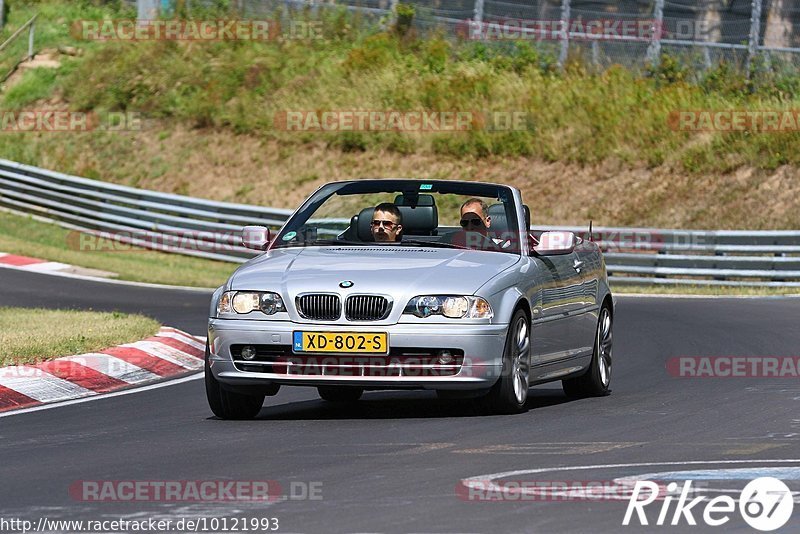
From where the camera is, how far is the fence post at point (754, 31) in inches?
1222

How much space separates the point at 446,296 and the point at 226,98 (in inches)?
1128

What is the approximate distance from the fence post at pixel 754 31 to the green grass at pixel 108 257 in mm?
11152

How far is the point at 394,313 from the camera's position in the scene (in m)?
9.29

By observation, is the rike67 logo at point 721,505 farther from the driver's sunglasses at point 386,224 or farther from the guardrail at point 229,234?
the guardrail at point 229,234

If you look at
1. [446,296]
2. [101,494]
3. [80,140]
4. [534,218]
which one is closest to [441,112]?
[534,218]

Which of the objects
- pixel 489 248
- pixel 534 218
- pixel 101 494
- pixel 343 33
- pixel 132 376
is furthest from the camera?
pixel 343 33

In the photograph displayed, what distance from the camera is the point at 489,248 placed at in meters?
10.5

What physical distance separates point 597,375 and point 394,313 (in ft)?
8.83

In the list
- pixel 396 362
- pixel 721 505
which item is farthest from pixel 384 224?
pixel 721 505

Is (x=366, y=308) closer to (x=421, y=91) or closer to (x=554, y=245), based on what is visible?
(x=554, y=245)

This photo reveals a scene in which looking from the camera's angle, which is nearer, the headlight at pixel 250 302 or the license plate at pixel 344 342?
the license plate at pixel 344 342

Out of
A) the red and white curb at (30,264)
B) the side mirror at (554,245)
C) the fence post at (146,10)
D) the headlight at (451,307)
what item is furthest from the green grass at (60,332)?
the fence post at (146,10)

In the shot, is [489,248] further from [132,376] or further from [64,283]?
[64,283]

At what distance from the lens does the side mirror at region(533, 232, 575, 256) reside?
1038cm
